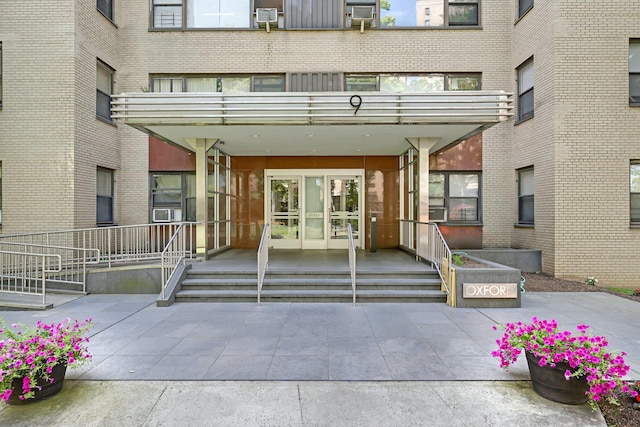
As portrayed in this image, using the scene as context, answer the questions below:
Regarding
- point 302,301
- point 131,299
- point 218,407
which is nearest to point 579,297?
point 302,301

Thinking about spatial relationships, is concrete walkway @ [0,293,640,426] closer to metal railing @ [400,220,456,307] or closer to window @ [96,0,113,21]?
Result: metal railing @ [400,220,456,307]

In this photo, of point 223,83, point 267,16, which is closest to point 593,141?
point 267,16

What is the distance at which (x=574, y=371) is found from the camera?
3174 mm

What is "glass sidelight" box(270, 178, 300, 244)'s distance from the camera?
1198 cm

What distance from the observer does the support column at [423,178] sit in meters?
8.34

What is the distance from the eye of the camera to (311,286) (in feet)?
23.4

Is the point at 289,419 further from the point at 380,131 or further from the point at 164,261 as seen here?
the point at 380,131

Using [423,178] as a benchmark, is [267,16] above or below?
above

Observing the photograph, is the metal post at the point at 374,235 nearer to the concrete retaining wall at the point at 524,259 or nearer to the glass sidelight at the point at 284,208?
the glass sidelight at the point at 284,208

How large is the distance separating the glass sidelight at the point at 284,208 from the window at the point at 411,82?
376cm

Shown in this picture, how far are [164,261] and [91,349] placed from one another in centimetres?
280

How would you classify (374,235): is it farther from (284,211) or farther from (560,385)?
(560,385)

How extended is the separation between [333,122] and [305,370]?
493cm

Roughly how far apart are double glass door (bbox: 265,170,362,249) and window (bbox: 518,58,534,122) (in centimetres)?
530
